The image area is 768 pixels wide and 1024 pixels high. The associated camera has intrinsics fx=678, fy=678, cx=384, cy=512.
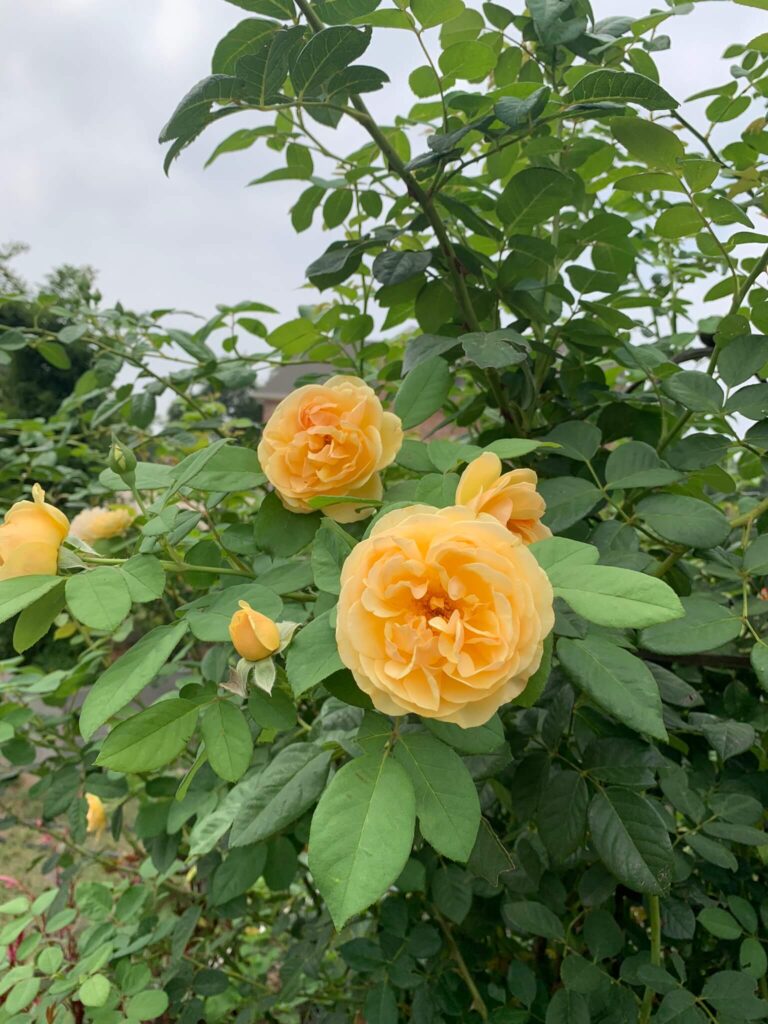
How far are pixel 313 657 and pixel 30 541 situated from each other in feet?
0.81

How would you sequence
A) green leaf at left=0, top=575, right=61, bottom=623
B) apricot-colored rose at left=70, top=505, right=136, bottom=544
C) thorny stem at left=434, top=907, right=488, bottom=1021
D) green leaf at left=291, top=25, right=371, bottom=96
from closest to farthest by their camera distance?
green leaf at left=0, top=575, right=61, bottom=623
green leaf at left=291, top=25, right=371, bottom=96
thorny stem at left=434, top=907, right=488, bottom=1021
apricot-colored rose at left=70, top=505, right=136, bottom=544

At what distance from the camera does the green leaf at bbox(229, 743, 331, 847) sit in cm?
57

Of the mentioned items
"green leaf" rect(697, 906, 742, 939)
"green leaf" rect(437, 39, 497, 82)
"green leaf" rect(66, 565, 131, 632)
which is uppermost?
"green leaf" rect(437, 39, 497, 82)

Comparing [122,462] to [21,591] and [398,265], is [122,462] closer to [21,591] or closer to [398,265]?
[21,591]

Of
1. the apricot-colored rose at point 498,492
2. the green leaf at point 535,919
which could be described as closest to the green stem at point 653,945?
the green leaf at point 535,919

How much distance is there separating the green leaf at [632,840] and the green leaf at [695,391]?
1.31 feet

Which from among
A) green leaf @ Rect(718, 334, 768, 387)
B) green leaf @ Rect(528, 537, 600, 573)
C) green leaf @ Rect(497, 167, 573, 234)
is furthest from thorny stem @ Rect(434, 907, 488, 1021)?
green leaf @ Rect(497, 167, 573, 234)

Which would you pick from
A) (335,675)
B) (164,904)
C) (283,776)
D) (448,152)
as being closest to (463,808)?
(335,675)

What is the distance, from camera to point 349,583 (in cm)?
44

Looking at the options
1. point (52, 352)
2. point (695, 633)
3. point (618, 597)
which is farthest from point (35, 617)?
point (52, 352)

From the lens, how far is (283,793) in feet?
1.96

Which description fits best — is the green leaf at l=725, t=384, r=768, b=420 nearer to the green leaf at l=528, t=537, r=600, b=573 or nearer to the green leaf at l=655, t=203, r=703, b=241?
the green leaf at l=655, t=203, r=703, b=241

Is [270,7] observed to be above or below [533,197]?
above

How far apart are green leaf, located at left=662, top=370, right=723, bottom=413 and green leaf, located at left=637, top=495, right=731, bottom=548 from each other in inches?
3.8
